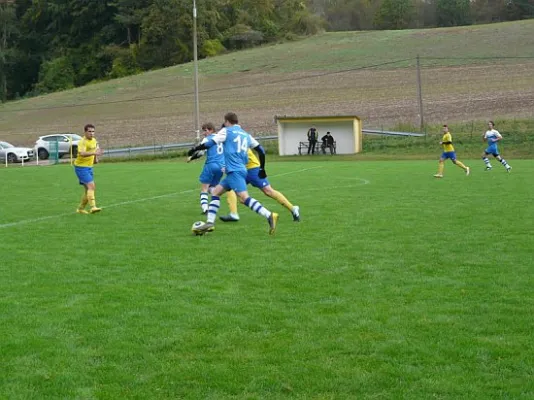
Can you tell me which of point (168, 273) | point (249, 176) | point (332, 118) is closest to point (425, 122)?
point (332, 118)

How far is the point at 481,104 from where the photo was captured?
58688mm

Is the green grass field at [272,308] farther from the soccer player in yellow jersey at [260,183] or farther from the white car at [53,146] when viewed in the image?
the white car at [53,146]

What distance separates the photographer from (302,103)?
67875 mm

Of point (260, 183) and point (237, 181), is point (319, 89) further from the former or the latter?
point (237, 181)

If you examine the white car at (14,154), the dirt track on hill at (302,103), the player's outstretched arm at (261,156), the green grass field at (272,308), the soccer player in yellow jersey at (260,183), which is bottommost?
the green grass field at (272,308)

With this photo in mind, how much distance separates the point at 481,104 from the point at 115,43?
53.3 meters

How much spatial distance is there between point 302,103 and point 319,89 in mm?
6122

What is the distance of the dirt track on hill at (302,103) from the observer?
58.6 m

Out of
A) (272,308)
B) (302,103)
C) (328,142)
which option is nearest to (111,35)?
(302,103)

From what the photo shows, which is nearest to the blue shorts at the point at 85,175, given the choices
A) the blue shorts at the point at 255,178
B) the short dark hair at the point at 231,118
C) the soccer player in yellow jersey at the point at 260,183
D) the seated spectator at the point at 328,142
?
the soccer player in yellow jersey at the point at 260,183

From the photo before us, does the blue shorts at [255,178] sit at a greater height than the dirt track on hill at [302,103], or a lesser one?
lesser

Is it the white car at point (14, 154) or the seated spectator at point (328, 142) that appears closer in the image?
the seated spectator at point (328, 142)

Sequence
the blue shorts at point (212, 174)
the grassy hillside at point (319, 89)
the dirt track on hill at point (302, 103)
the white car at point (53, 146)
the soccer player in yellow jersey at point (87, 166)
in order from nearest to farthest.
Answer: the blue shorts at point (212, 174) → the soccer player in yellow jersey at point (87, 166) → the white car at point (53, 146) → the dirt track on hill at point (302, 103) → the grassy hillside at point (319, 89)

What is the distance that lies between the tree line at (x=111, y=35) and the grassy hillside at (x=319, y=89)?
5203mm
